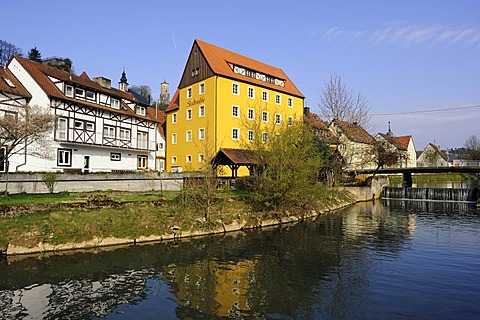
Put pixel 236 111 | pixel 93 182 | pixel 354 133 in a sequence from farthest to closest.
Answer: pixel 354 133 → pixel 236 111 → pixel 93 182

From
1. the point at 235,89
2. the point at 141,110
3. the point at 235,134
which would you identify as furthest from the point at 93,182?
the point at 235,89

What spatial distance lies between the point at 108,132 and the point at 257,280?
Result: 29.9 metres

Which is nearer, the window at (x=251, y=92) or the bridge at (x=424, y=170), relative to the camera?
the window at (x=251, y=92)

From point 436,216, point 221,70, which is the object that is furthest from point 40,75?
point 436,216

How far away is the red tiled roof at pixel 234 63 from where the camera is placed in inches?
1588

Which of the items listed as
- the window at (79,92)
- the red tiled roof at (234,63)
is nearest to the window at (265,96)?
the red tiled roof at (234,63)

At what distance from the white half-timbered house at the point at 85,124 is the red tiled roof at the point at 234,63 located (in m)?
10.9

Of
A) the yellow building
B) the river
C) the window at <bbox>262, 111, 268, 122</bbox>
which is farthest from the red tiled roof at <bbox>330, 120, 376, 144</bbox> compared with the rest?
the river

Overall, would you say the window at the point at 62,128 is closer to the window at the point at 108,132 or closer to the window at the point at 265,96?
the window at the point at 108,132

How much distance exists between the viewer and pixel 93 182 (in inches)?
1047

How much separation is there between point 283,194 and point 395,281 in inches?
524

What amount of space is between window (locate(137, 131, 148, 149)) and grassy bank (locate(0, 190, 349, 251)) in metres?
16.6

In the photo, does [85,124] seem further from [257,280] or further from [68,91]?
[257,280]

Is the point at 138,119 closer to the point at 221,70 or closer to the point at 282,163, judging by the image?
the point at 221,70
